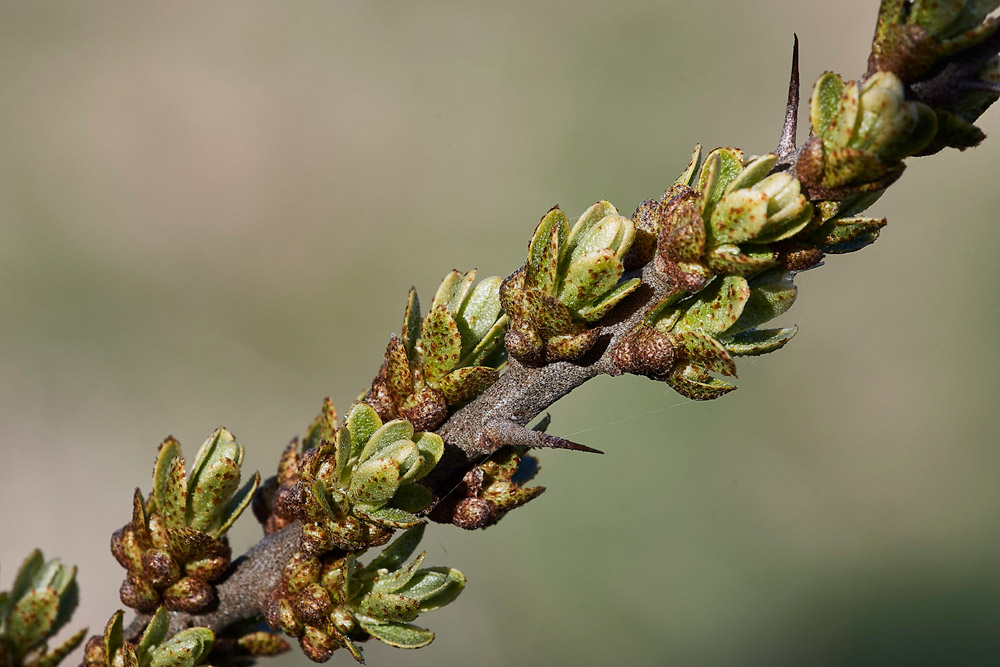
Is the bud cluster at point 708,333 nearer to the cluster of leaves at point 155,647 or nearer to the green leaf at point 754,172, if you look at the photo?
the green leaf at point 754,172

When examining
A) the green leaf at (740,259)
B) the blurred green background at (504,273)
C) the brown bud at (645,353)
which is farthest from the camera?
the blurred green background at (504,273)

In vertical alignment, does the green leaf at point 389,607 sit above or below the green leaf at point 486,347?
below

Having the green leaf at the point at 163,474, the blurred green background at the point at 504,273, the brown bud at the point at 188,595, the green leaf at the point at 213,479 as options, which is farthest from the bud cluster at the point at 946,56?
the blurred green background at the point at 504,273

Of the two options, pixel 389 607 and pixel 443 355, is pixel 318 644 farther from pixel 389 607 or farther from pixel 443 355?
pixel 443 355

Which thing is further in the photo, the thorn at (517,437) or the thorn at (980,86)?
the thorn at (517,437)

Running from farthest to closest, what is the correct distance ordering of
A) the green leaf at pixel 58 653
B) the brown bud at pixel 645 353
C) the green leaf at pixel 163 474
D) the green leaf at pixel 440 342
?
the green leaf at pixel 58 653 < the green leaf at pixel 163 474 < the green leaf at pixel 440 342 < the brown bud at pixel 645 353

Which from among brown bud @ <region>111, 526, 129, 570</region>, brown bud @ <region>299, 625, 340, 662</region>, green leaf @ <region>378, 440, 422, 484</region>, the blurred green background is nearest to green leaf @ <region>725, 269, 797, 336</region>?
green leaf @ <region>378, 440, 422, 484</region>

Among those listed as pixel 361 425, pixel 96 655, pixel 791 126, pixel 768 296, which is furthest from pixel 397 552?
pixel 791 126
